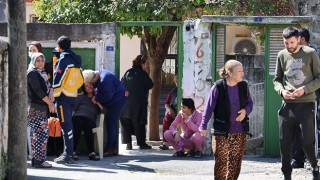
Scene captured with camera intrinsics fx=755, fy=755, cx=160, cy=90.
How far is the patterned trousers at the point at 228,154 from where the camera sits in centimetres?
863

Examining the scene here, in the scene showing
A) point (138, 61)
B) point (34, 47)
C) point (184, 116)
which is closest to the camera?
point (34, 47)

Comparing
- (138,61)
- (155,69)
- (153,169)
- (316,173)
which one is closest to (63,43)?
(153,169)

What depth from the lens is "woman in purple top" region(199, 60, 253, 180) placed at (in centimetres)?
858

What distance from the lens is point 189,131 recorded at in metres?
12.0

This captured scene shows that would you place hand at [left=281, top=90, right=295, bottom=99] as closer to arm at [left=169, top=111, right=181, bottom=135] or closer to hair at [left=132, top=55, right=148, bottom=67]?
arm at [left=169, top=111, right=181, bottom=135]

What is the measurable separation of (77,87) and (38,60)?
A: 0.89 meters

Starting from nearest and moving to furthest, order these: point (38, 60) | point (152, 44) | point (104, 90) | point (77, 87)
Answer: point (38, 60)
point (77, 87)
point (104, 90)
point (152, 44)

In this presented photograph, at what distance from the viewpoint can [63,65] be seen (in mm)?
10750

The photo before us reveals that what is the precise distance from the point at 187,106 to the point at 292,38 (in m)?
3.36

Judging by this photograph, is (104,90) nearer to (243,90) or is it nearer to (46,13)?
(243,90)

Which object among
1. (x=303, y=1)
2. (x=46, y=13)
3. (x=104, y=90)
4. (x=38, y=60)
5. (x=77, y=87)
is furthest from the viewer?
(x=46, y=13)

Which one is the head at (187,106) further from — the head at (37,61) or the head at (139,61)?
the head at (37,61)

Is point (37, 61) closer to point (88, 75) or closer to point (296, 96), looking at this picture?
point (88, 75)

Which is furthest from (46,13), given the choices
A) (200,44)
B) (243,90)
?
(243,90)
